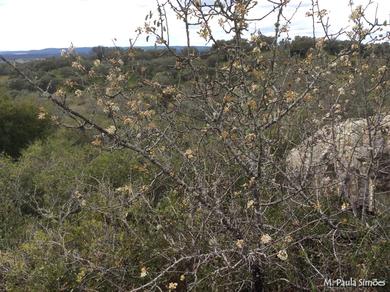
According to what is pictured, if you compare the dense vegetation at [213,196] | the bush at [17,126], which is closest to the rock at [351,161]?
the dense vegetation at [213,196]

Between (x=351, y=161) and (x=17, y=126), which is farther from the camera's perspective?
(x=17, y=126)

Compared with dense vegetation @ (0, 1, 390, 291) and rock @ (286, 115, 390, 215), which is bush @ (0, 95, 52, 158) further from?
rock @ (286, 115, 390, 215)

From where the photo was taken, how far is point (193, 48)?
375 cm

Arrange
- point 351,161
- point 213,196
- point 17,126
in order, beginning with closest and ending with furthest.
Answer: point 213,196
point 351,161
point 17,126

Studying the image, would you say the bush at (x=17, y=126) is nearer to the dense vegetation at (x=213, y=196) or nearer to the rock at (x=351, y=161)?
the dense vegetation at (x=213, y=196)

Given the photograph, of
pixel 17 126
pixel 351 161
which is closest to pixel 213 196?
pixel 351 161

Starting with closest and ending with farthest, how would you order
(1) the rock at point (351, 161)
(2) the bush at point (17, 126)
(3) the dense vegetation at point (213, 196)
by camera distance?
(3) the dense vegetation at point (213, 196), (1) the rock at point (351, 161), (2) the bush at point (17, 126)

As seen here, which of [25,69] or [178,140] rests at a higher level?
[25,69]

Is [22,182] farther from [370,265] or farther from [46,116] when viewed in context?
[370,265]

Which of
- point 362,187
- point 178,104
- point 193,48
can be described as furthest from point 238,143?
point 362,187

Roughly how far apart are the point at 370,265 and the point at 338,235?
461 millimetres

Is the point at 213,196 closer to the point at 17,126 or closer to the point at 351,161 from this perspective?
the point at 351,161

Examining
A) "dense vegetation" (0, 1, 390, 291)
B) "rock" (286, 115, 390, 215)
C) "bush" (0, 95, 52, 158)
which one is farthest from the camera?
"bush" (0, 95, 52, 158)

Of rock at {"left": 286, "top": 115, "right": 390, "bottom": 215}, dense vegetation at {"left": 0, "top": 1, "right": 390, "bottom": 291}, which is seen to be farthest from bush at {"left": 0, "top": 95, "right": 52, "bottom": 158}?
rock at {"left": 286, "top": 115, "right": 390, "bottom": 215}
